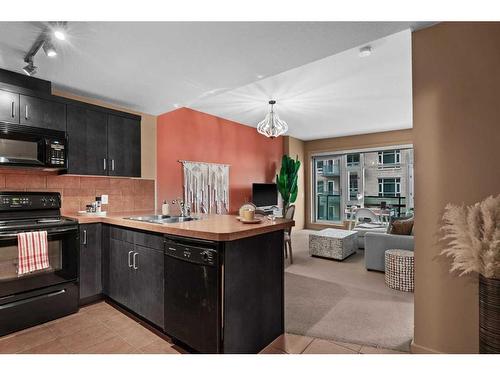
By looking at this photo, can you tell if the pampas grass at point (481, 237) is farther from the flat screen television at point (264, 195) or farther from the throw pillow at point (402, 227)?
the flat screen television at point (264, 195)

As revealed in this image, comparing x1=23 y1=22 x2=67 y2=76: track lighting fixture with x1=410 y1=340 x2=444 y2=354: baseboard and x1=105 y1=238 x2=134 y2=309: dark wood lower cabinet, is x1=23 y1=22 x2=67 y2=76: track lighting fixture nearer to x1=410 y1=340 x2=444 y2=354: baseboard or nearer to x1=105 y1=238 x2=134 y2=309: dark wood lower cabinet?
x1=105 y1=238 x2=134 y2=309: dark wood lower cabinet

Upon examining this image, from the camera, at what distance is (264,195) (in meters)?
6.39

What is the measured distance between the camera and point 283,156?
7031mm

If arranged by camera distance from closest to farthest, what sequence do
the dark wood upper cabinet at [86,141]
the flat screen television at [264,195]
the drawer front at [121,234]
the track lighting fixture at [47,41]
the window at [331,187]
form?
the track lighting fixture at [47,41], the drawer front at [121,234], the dark wood upper cabinet at [86,141], the flat screen television at [264,195], the window at [331,187]

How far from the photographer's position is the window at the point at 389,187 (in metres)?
6.82

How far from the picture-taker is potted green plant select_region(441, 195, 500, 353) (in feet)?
4.26

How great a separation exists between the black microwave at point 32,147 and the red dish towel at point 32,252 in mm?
727

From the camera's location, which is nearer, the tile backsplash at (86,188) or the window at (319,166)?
the tile backsplash at (86,188)

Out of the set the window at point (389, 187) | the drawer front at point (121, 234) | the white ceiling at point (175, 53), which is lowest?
the drawer front at point (121, 234)

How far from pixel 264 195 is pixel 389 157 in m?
3.57

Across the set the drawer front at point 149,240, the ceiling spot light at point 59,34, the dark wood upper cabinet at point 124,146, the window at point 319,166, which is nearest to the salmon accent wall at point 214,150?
the dark wood upper cabinet at point 124,146

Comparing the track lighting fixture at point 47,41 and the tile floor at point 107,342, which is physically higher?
the track lighting fixture at point 47,41

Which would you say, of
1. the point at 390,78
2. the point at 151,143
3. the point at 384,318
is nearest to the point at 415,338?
the point at 384,318
